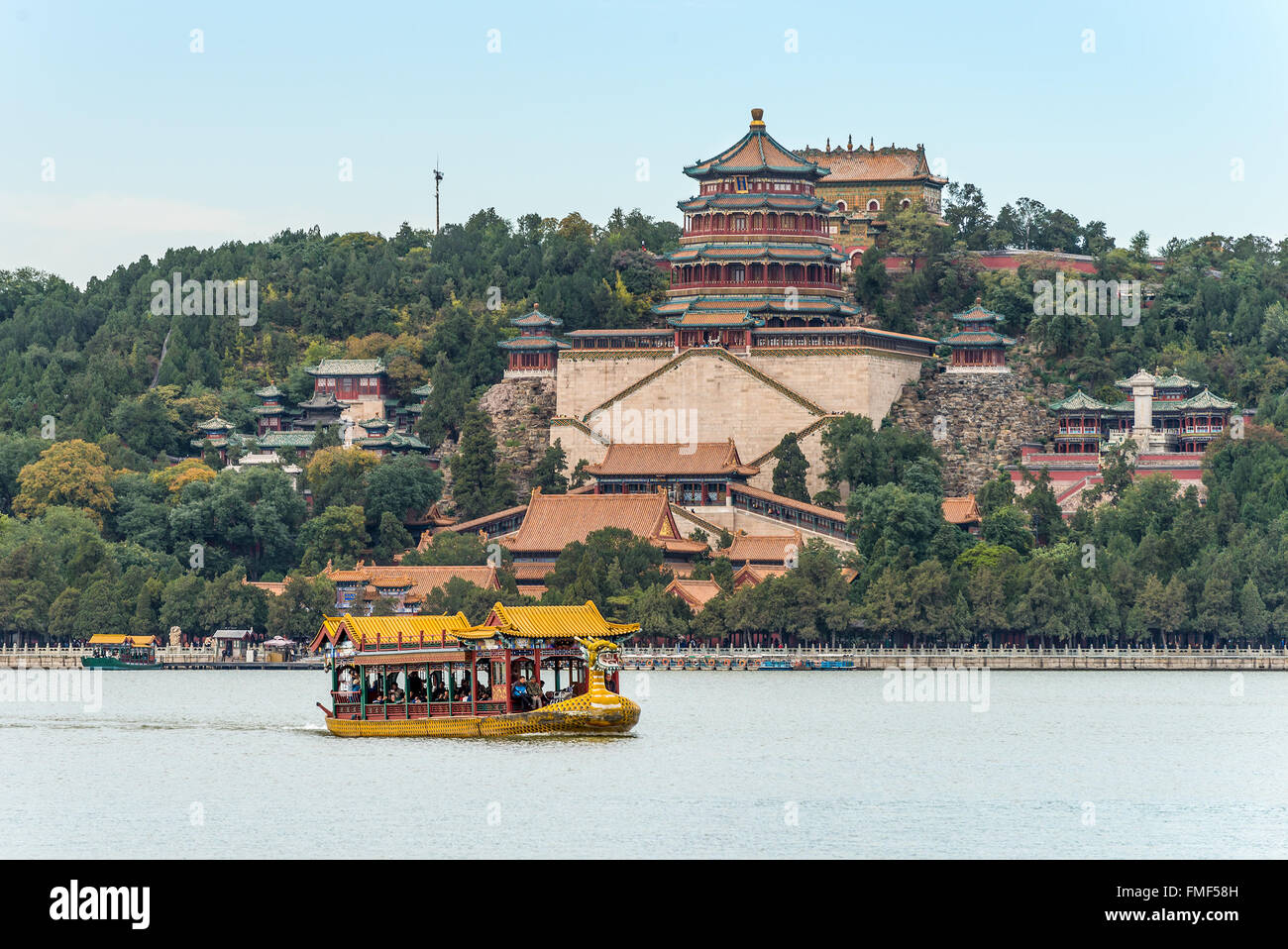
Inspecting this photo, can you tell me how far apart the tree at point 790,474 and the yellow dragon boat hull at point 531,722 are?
49.5 m

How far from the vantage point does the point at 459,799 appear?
50.7 meters

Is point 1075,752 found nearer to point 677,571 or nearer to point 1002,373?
point 677,571

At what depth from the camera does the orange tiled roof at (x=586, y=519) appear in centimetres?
10712

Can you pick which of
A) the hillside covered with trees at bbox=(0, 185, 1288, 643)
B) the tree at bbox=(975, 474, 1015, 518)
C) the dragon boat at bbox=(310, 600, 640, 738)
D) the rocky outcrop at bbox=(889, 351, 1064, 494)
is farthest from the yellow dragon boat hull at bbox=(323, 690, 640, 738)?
the rocky outcrop at bbox=(889, 351, 1064, 494)

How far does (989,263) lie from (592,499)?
108 ft

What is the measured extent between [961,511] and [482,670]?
48.2m

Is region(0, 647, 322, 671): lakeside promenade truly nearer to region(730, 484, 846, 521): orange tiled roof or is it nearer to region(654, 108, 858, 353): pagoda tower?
region(730, 484, 846, 521): orange tiled roof

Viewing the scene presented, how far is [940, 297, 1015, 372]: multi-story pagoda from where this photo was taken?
120375 millimetres

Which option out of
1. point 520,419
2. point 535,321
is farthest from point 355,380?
point 520,419

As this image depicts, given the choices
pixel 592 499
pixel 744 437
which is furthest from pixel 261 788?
pixel 744 437

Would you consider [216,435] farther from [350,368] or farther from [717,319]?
[717,319]

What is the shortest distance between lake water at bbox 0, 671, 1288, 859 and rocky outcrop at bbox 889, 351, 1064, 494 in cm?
3564

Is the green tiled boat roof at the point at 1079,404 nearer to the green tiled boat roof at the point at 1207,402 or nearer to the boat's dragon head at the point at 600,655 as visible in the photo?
the green tiled boat roof at the point at 1207,402

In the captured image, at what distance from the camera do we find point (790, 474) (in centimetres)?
11238
